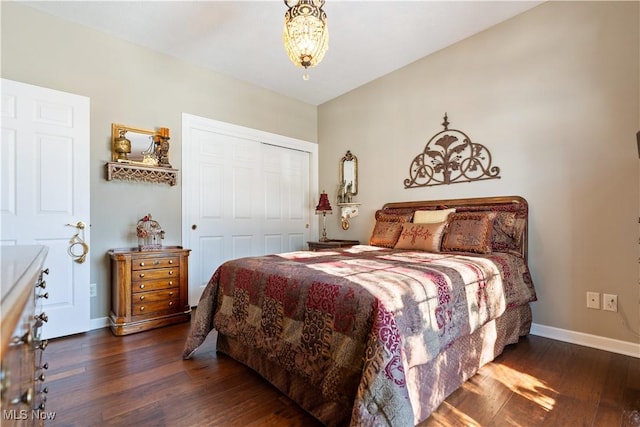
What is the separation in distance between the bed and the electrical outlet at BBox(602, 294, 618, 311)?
47 cm

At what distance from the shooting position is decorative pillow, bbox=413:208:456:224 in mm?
2893

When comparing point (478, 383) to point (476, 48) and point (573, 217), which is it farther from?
point (476, 48)

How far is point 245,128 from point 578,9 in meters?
3.41

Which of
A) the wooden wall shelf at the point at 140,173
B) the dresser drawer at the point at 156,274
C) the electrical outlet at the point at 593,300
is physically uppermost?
the wooden wall shelf at the point at 140,173

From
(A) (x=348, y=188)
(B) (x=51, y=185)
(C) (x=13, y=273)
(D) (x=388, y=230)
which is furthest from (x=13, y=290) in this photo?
(A) (x=348, y=188)

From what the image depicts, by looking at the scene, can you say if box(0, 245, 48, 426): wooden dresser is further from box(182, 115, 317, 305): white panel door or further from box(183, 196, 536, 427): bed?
box(182, 115, 317, 305): white panel door

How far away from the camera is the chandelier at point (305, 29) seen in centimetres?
180

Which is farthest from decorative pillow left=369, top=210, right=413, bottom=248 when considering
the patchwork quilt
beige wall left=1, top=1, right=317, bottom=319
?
beige wall left=1, top=1, right=317, bottom=319

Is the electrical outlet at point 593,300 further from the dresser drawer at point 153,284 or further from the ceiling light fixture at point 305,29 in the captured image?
the dresser drawer at point 153,284

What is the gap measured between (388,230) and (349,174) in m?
→ 1.31

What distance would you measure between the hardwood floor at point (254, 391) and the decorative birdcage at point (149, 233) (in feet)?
3.33

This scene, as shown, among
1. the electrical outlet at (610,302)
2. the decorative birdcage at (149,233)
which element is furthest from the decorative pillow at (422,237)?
the decorative birdcage at (149,233)

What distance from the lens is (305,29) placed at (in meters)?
1.81

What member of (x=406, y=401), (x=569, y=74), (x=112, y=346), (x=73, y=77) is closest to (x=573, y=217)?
(x=569, y=74)
